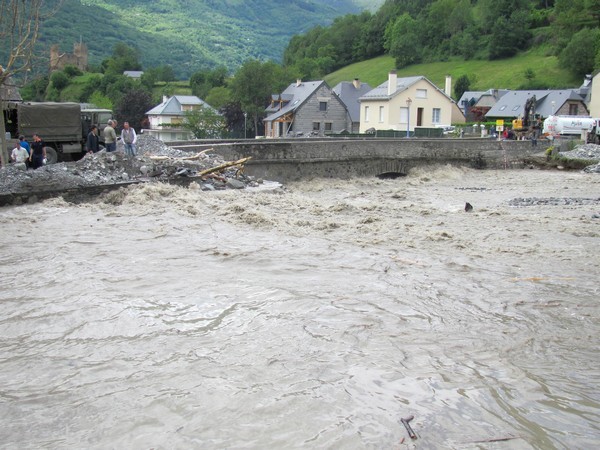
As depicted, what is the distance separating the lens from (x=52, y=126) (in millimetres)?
22859

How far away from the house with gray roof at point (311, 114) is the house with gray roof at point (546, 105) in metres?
15.6

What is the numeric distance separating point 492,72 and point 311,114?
1474 inches

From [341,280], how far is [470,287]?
6.07ft

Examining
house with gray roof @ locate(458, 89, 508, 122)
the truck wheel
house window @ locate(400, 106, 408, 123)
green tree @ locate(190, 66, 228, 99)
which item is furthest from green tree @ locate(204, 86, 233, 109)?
the truck wheel

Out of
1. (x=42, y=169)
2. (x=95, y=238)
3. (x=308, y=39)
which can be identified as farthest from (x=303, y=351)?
(x=308, y=39)

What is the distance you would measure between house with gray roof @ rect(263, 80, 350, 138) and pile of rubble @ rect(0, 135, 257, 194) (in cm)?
4149

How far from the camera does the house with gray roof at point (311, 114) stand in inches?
2418

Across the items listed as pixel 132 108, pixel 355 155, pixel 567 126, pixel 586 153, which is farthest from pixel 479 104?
pixel 355 155

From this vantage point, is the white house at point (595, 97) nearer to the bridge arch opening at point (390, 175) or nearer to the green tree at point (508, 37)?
the green tree at point (508, 37)

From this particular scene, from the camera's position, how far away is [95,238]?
11.8 metres

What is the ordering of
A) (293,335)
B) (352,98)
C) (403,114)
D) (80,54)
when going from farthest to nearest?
(80,54), (352,98), (403,114), (293,335)

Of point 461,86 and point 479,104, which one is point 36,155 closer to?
point 479,104

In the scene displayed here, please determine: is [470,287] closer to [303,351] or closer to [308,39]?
[303,351]

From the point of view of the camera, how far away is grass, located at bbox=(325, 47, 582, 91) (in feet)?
249
